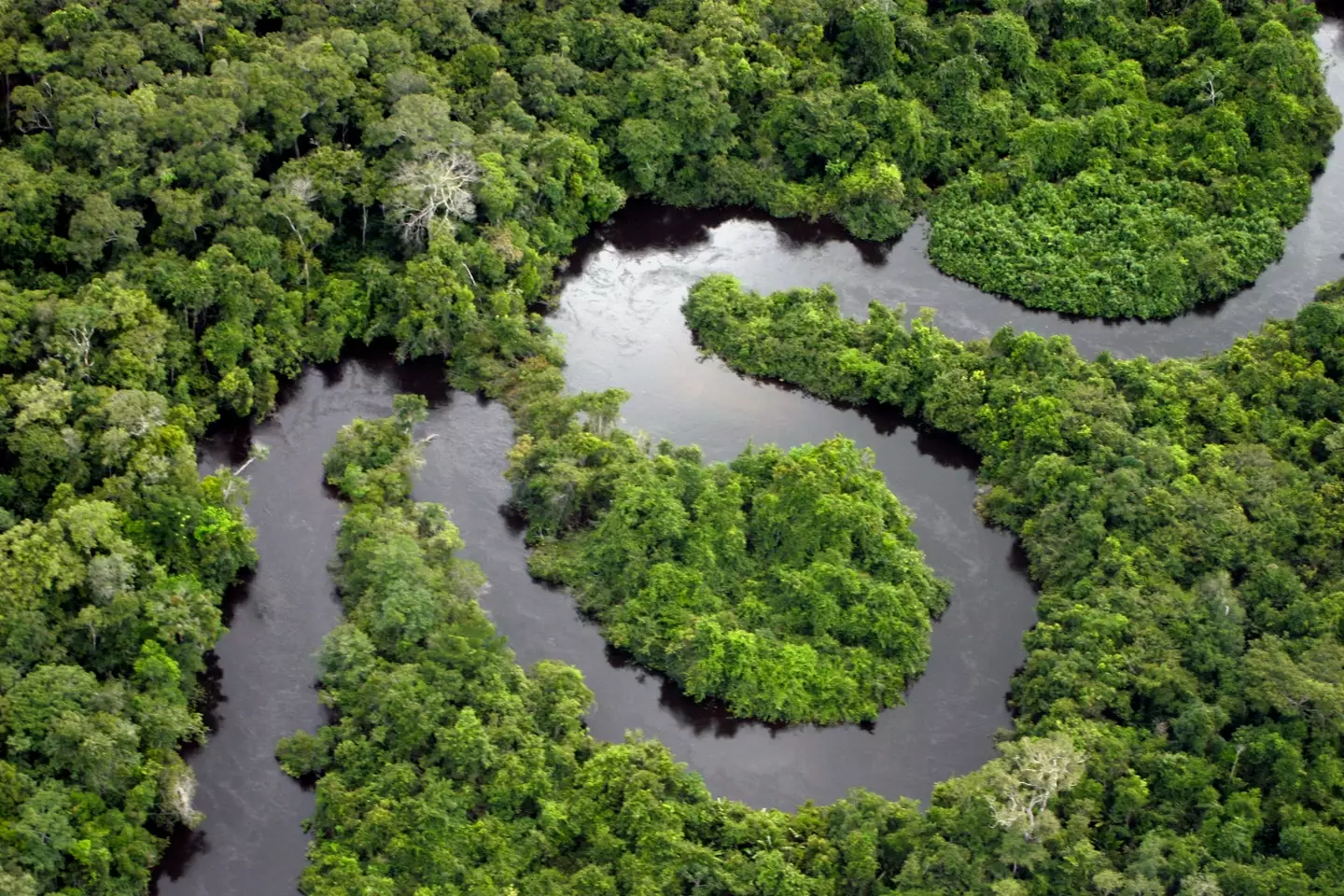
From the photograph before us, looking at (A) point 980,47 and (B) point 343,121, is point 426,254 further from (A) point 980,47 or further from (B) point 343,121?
(A) point 980,47

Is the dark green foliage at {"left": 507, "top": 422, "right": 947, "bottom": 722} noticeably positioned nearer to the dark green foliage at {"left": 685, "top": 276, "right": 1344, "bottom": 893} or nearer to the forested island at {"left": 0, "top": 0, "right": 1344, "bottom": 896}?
the forested island at {"left": 0, "top": 0, "right": 1344, "bottom": 896}

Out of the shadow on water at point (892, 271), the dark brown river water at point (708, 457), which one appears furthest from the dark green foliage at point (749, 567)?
the shadow on water at point (892, 271)

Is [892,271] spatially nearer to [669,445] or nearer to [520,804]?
[669,445]

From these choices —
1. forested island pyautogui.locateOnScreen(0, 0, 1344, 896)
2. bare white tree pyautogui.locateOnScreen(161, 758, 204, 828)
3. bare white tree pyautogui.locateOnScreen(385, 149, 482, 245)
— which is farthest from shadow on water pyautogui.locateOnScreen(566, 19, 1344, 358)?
bare white tree pyautogui.locateOnScreen(161, 758, 204, 828)

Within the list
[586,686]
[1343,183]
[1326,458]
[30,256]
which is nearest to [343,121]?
[30,256]

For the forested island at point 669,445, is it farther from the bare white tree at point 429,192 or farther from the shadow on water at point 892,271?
the shadow on water at point 892,271
